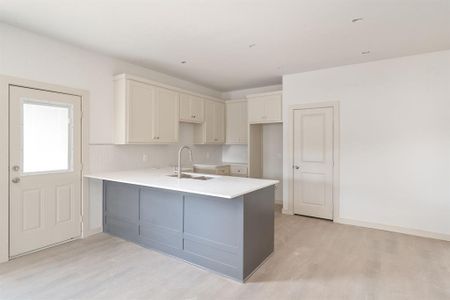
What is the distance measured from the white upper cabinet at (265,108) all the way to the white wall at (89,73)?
1.80 meters

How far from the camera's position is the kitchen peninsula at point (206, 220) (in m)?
2.41

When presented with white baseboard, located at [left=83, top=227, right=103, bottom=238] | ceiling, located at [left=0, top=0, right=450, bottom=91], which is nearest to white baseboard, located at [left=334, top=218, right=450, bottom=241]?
ceiling, located at [left=0, top=0, right=450, bottom=91]

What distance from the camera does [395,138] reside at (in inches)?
149

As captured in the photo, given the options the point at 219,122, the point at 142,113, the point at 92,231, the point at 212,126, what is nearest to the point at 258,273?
the point at 92,231

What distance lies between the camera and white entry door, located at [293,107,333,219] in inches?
171

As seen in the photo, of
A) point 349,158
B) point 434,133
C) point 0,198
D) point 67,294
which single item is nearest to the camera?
point 67,294

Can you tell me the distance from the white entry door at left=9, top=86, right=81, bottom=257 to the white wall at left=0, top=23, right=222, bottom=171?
0.72 feet

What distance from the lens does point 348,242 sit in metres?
3.36

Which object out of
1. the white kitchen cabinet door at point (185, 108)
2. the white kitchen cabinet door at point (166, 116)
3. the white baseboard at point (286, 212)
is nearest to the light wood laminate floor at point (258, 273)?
the white baseboard at point (286, 212)

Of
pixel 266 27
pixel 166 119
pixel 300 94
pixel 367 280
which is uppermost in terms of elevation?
pixel 266 27

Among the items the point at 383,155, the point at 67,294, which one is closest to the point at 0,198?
the point at 67,294

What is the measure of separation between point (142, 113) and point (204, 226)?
85.2 inches

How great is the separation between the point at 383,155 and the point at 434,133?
689 millimetres

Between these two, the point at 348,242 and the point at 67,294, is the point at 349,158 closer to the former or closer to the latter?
the point at 348,242
